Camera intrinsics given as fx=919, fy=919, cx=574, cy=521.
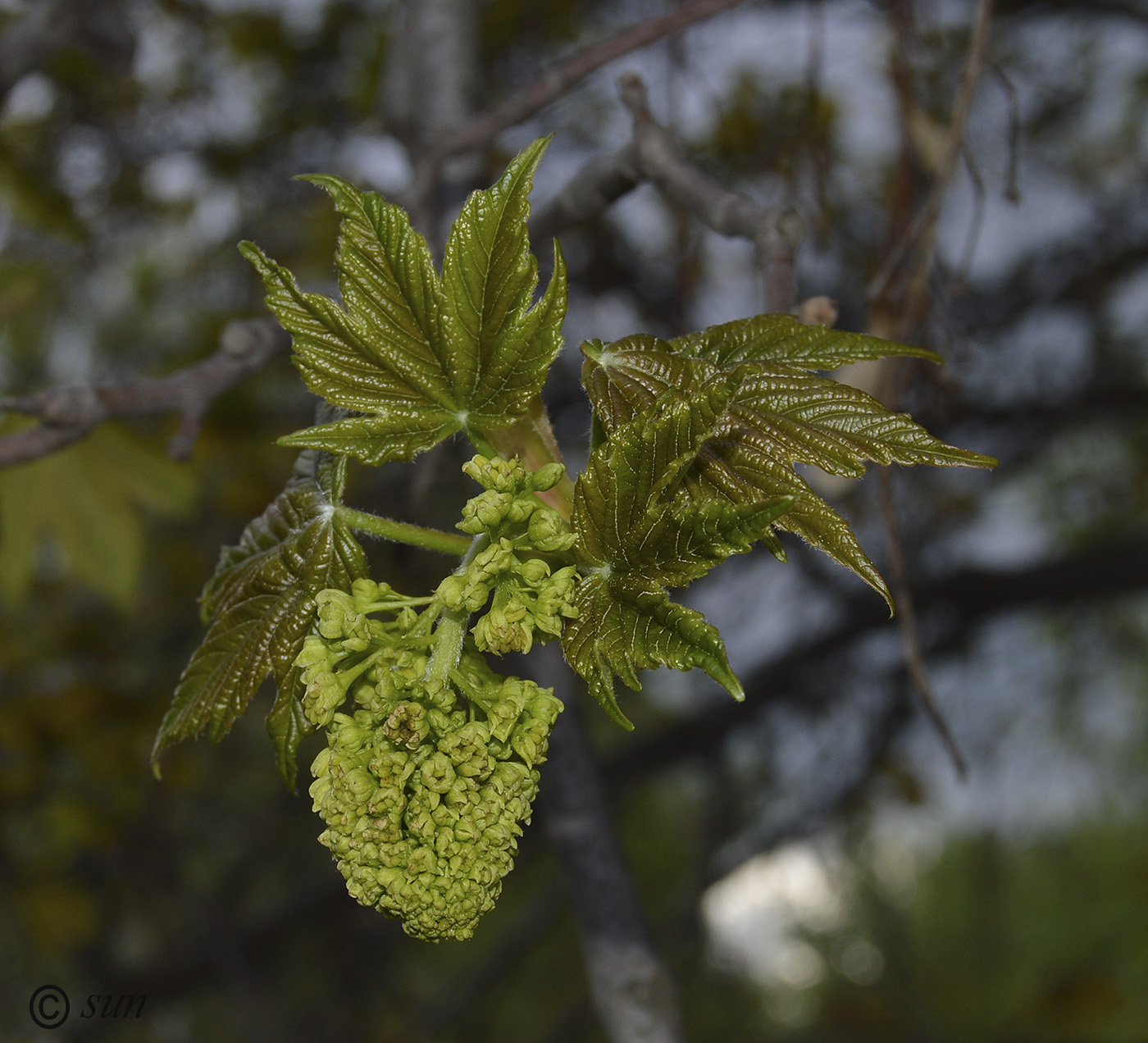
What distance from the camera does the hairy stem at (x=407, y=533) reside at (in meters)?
0.69

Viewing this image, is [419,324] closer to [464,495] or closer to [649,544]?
[649,544]

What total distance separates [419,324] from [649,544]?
0.25 m

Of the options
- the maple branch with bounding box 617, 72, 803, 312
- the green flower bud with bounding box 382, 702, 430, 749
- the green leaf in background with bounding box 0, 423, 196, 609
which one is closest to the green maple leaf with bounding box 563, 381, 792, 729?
the green flower bud with bounding box 382, 702, 430, 749

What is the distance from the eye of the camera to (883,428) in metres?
0.68

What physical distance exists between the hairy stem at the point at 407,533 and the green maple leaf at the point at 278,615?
0.01m

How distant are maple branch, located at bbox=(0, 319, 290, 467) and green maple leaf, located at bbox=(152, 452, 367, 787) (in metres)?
0.39

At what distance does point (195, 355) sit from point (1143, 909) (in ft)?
18.8

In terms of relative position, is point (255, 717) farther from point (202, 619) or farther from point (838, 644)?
point (202, 619)

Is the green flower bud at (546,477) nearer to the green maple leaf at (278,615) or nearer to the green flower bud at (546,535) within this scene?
the green flower bud at (546,535)

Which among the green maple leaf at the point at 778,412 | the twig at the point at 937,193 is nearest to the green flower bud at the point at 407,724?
the green maple leaf at the point at 778,412

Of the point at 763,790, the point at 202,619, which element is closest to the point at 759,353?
the point at 202,619

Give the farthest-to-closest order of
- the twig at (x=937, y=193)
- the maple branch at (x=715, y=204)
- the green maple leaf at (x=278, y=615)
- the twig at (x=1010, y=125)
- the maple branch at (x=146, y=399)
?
1. the twig at (x=1010, y=125)
2. the twig at (x=937, y=193)
3. the maple branch at (x=146, y=399)
4. the maple branch at (x=715, y=204)
5. the green maple leaf at (x=278, y=615)

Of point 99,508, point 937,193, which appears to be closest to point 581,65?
point 937,193

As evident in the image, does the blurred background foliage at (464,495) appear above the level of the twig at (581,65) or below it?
below
